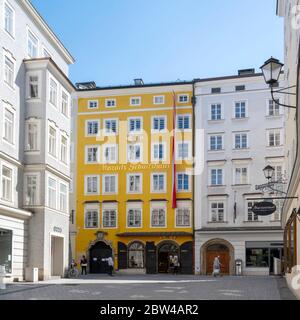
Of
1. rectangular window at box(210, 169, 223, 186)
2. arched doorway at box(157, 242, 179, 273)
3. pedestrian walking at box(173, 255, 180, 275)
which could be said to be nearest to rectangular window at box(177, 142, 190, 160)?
rectangular window at box(210, 169, 223, 186)

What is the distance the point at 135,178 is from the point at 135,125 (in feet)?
15.9

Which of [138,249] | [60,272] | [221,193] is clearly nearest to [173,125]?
[221,193]

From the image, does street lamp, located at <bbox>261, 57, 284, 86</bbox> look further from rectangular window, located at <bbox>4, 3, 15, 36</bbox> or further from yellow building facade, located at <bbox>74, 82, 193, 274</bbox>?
yellow building facade, located at <bbox>74, 82, 193, 274</bbox>

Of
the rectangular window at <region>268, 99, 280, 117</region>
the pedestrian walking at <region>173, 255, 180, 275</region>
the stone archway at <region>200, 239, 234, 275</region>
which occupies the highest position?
the rectangular window at <region>268, 99, 280, 117</region>

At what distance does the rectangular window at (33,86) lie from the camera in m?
35.0

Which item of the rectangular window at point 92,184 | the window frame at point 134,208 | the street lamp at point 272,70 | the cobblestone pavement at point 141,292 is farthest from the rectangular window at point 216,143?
the street lamp at point 272,70

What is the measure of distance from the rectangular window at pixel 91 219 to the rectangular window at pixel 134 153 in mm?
5789

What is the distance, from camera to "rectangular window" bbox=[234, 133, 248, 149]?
2084 inches

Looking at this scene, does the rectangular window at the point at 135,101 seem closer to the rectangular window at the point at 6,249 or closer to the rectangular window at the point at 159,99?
the rectangular window at the point at 159,99

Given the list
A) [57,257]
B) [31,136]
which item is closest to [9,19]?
[31,136]

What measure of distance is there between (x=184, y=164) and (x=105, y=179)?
7489mm

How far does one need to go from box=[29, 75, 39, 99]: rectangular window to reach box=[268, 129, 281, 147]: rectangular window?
2395 centimetres

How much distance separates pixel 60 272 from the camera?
37844mm

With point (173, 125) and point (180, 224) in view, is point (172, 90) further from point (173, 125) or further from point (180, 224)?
point (180, 224)
